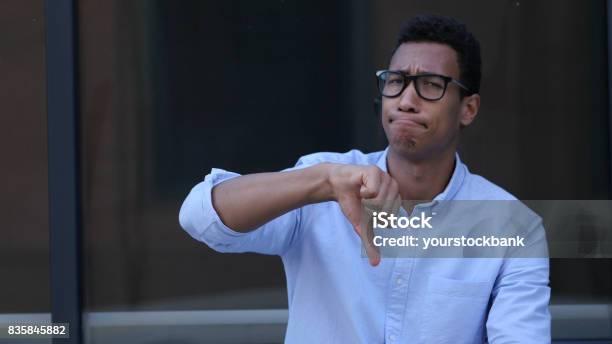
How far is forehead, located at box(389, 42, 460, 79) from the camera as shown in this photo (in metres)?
2.07

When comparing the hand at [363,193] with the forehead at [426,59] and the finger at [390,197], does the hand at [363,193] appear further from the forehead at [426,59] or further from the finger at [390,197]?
the forehead at [426,59]

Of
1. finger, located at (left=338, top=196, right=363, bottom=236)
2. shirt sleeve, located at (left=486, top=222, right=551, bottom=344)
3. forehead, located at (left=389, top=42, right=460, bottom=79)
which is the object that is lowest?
shirt sleeve, located at (left=486, top=222, right=551, bottom=344)

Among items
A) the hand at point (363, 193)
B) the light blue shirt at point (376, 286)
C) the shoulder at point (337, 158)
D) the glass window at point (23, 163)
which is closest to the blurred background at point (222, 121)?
the glass window at point (23, 163)

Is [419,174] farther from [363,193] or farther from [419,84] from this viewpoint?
[363,193]

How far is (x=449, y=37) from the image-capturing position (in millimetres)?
2131

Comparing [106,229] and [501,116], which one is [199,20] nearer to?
[106,229]

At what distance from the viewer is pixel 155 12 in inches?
143

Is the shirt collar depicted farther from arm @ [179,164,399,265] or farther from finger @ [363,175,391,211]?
finger @ [363,175,391,211]

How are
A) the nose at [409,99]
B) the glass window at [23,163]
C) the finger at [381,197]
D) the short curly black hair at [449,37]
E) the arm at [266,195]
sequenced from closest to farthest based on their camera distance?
the finger at [381,197] → the arm at [266,195] → the nose at [409,99] → the short curly black hair at [449,37] → the glass window at [23,163]

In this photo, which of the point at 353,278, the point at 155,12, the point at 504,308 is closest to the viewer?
the point at 504,308

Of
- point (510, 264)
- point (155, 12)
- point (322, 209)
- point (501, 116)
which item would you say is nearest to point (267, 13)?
point (155, 12)

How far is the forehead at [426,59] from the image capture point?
6.80 ft

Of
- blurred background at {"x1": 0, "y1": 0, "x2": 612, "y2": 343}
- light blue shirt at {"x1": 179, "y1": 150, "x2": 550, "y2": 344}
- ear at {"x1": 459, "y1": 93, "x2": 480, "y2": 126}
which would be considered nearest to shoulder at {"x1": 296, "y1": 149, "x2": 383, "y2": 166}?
light blue shirt at {"x1": 179, "y1": 150, "x2": 550, "y2": 344}

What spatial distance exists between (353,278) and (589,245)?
78.9 inches
